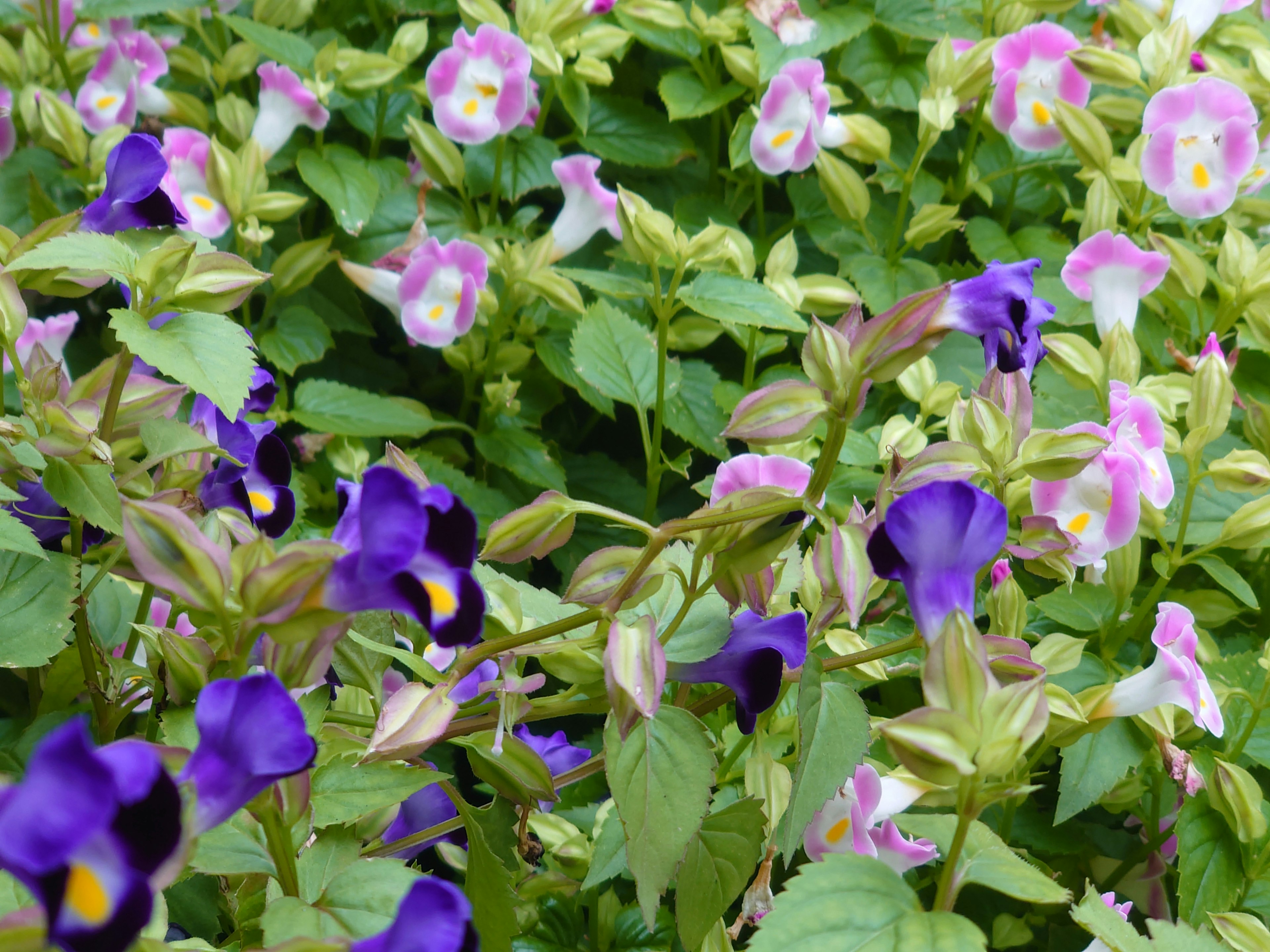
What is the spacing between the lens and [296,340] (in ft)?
3.58

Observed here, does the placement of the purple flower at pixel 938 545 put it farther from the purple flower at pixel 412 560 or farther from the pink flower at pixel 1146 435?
the pink flower at pixel 1146 435

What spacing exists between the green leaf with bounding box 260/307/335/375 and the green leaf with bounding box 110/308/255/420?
486mm

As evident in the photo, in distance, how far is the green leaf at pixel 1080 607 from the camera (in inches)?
32.7

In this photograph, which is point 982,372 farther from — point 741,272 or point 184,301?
point 184,301

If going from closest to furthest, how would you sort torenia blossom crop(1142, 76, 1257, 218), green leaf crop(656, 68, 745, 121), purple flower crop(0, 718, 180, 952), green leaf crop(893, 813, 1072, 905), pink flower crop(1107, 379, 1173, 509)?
purple flower crop(0, 718, 180, 952) < green leaf crop(893, 813, 1072, 905) < pink flower crop(1107, 379, 1173, 509) < torenia blossom crop(1142, 76, 1257, 218) < green leaf crop(656, 68, 745, 121)

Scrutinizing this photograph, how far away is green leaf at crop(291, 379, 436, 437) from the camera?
3.26ft

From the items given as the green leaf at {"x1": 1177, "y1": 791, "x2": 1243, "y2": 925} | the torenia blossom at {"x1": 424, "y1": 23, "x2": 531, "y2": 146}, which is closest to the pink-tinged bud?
the green leaf at {"x1": 1177, "y1": 791, "x2": 1243, "y2": 925}

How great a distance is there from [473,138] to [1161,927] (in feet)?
2.92

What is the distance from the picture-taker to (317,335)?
1.10 m

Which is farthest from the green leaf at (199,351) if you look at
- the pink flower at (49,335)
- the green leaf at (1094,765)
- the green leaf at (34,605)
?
the green leaf at (1094,765)

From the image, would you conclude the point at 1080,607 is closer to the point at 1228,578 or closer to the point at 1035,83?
the point at 1228,578

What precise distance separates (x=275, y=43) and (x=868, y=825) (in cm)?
98

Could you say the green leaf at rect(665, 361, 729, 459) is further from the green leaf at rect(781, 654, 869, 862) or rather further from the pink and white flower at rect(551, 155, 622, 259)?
the green leaf at rect(781, 654, 869, 862)

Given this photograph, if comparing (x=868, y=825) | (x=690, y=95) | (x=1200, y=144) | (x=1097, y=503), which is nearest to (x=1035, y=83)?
(x=1200, y=144)
